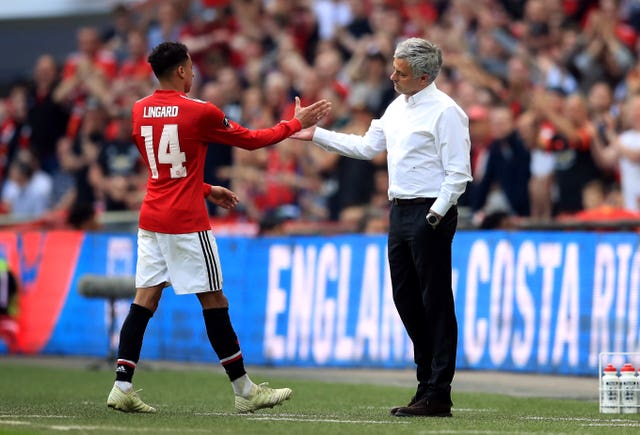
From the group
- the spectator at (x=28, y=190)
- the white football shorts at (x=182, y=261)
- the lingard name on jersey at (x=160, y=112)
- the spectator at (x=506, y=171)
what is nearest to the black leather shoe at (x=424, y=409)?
the white football shorts at (x=182, y=261)

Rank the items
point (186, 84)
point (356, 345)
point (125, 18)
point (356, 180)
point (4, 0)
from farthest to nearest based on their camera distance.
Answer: point (4, 0) < point (125, 18) < point (356, 180) < point (356, 345) < point (186, 84)

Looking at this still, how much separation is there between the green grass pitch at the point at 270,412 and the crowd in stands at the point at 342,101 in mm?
3561

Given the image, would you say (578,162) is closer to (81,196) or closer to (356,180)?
(356,180)

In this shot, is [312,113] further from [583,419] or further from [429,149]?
[583,419]

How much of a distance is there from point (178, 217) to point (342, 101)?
9.59m

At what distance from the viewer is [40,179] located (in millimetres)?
23203

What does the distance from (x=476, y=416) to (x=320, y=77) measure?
984 centimetres

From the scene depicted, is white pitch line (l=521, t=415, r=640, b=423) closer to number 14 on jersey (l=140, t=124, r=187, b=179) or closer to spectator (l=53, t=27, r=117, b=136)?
number 14 on jersey (l=140, t=124, r=187, b=179)

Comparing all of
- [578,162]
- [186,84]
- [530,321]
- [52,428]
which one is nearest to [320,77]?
[578,162]

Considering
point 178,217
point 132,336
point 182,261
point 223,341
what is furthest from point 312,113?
point 132,336

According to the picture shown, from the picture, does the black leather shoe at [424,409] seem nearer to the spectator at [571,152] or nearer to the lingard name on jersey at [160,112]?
the lingard name on jersey at [160,112]

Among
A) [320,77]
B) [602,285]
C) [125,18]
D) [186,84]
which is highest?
[125,18]

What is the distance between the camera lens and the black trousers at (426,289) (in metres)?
9.93

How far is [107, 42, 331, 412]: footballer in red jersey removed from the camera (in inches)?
385
